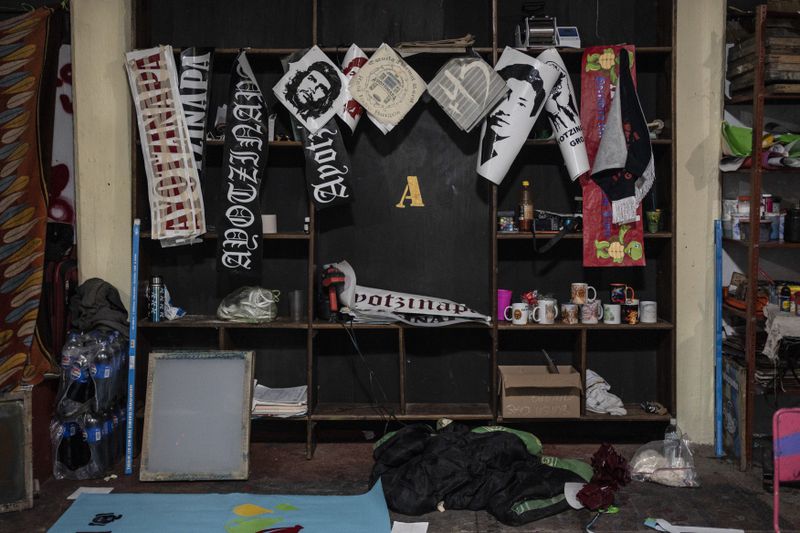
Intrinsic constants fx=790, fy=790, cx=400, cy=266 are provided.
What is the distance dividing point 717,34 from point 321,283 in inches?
102

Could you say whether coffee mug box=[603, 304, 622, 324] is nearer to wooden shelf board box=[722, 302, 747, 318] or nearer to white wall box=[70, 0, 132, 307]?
wooden shelf board box=[722, 302, 747, 318]

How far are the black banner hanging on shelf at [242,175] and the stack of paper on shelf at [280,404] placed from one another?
2.37ft

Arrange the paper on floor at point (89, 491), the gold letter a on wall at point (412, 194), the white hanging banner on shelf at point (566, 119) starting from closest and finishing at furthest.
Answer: the paper on floor at point (89, 491) → the white hanging banner on shelf at point (566, 119) → the gold letter a on wall at point (412, 194)

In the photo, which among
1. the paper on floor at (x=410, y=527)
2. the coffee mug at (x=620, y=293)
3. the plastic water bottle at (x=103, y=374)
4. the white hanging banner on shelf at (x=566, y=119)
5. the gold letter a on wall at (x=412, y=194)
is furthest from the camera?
the gold letter a on wall at (x=412, y=194)

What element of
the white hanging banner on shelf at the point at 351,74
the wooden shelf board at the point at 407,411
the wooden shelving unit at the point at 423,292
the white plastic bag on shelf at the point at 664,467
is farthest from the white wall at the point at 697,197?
the white hanging banner on shelf at the point at 351,74

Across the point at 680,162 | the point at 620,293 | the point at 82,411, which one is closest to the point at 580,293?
the point at 620,293

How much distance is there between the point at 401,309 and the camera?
170 inches

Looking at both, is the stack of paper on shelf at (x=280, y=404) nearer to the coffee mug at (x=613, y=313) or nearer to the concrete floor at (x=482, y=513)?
the concrete floor at (x=482, y=513)

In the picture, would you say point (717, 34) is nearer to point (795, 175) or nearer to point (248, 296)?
point (795, 175)

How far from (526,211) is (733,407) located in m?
1.54

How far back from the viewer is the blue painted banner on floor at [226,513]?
349cm

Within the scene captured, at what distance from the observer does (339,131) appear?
4289mm

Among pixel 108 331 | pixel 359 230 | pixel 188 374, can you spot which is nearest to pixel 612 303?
pixel 359 230

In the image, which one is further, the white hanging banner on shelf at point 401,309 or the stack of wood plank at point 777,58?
the white hanging banner on shelf at point 401,309
